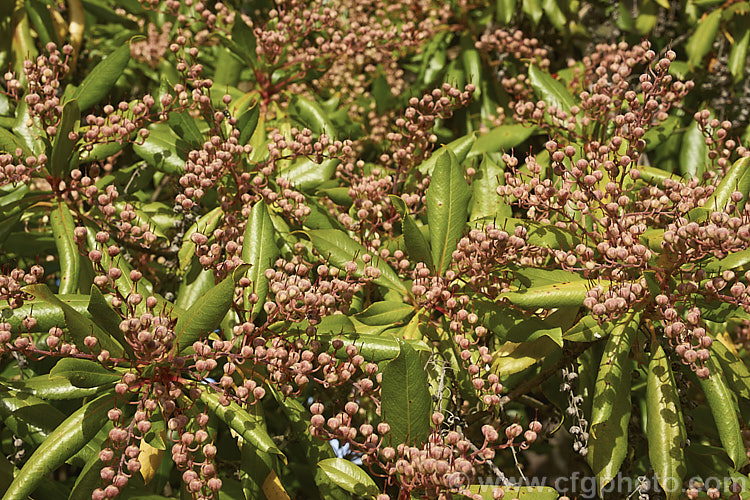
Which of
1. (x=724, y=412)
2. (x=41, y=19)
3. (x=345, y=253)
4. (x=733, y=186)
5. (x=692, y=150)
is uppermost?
(x=41, y=19)

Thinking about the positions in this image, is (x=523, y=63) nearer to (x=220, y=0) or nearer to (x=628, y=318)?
(x=220, y=0)

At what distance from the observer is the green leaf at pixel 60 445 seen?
68.6 inches

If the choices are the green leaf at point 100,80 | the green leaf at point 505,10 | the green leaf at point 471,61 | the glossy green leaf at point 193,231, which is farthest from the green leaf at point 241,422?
the green leaf at point 505,10

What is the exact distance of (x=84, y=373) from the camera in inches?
70.6

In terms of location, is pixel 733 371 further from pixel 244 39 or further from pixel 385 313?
pixel 244 39

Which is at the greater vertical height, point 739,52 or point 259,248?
point 739,52

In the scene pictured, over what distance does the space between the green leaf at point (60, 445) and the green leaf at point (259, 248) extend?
20.4 inches

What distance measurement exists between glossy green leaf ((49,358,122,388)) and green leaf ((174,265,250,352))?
20cm

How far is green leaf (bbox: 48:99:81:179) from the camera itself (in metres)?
2.35

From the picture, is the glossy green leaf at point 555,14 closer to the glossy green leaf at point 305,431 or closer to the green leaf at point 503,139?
the green leaf at point 503,139

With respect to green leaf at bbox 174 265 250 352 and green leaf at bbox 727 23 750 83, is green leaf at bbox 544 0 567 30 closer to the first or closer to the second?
green leaf at bbox 727 23 750 83

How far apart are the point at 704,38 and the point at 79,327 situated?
3219mm

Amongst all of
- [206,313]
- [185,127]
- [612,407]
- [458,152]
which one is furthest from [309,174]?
[612,407]

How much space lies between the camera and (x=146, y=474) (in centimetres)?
205
